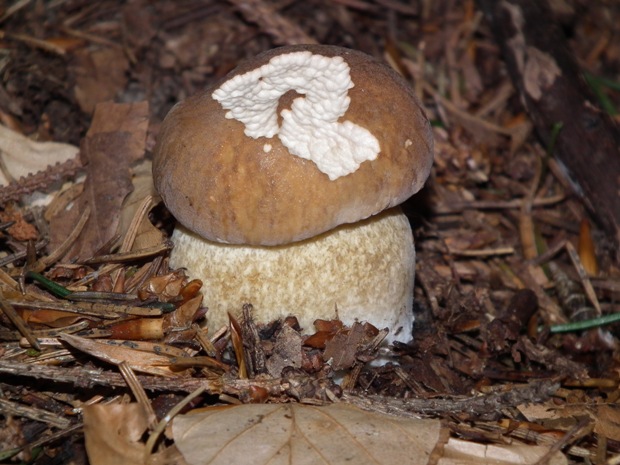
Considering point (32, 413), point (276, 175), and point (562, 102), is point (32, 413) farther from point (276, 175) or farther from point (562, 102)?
point (562, 102)

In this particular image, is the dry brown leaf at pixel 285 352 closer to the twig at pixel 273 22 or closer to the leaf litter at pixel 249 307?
the leaf litter at pixel 249 307

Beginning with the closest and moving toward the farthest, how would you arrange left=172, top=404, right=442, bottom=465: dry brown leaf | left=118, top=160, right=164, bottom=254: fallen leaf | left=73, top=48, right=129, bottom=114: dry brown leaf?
left=172, top=404, right=442, bottom=465: dry brown leaf, left=118, top=160, right=164, bottom=254: fallen leaf, left=73, top=48, right=129, bottom=114: dry brown leaf

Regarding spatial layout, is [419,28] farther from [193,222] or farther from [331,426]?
[331,426]

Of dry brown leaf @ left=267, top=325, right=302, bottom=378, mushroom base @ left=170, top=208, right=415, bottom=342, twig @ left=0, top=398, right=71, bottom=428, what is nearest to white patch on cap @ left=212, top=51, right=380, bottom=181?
mushroom base @ left=170, top=208, right=415, bottom=342

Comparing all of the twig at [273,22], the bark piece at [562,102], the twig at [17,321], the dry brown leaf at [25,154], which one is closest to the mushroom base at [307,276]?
the twig at [17,321]

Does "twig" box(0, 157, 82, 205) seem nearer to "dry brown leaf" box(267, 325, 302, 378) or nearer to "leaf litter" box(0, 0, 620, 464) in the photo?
"leaf litter" box(0, 0, 620, 464)

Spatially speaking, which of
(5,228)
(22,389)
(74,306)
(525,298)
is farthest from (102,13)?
(525,298)
